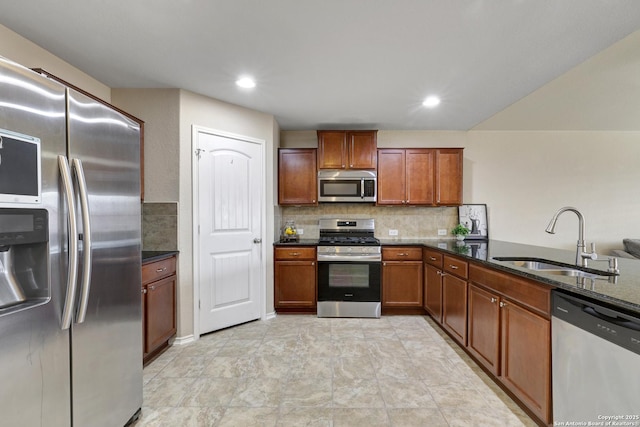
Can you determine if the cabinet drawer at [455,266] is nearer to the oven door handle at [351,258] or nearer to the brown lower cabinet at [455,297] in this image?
the brown lower cabinet at [455,297]

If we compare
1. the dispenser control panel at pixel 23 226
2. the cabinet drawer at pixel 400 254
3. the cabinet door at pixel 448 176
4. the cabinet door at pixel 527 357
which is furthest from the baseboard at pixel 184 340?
the cabinet door at pixel 448 176

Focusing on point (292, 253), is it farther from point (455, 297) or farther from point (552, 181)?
point (552, 181)

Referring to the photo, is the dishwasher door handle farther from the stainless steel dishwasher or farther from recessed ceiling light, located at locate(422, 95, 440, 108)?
recessed ceiling light, located at locate(422, 95, 440, 108)

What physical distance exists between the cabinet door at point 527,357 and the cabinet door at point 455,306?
558mm

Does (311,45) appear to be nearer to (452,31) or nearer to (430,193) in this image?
(452,31)

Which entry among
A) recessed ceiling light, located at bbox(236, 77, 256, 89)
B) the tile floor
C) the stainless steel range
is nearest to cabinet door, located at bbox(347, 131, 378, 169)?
the stainless steel range

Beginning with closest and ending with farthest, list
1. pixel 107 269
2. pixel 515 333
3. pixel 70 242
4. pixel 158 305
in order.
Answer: pixel 70 242 → pixel 107 269 → pixel 515 333 → pixel 158 305

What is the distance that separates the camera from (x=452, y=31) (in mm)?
1792

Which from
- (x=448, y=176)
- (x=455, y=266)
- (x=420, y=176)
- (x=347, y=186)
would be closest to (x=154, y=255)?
(x=347, y=186)

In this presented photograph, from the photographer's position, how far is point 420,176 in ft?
12.4

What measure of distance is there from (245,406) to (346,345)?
3.66 feet

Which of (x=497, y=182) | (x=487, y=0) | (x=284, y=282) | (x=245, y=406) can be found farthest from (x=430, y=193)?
(x=245, y=406)

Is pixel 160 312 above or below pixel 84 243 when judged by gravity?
Result: below

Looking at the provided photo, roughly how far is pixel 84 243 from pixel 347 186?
2.91m
